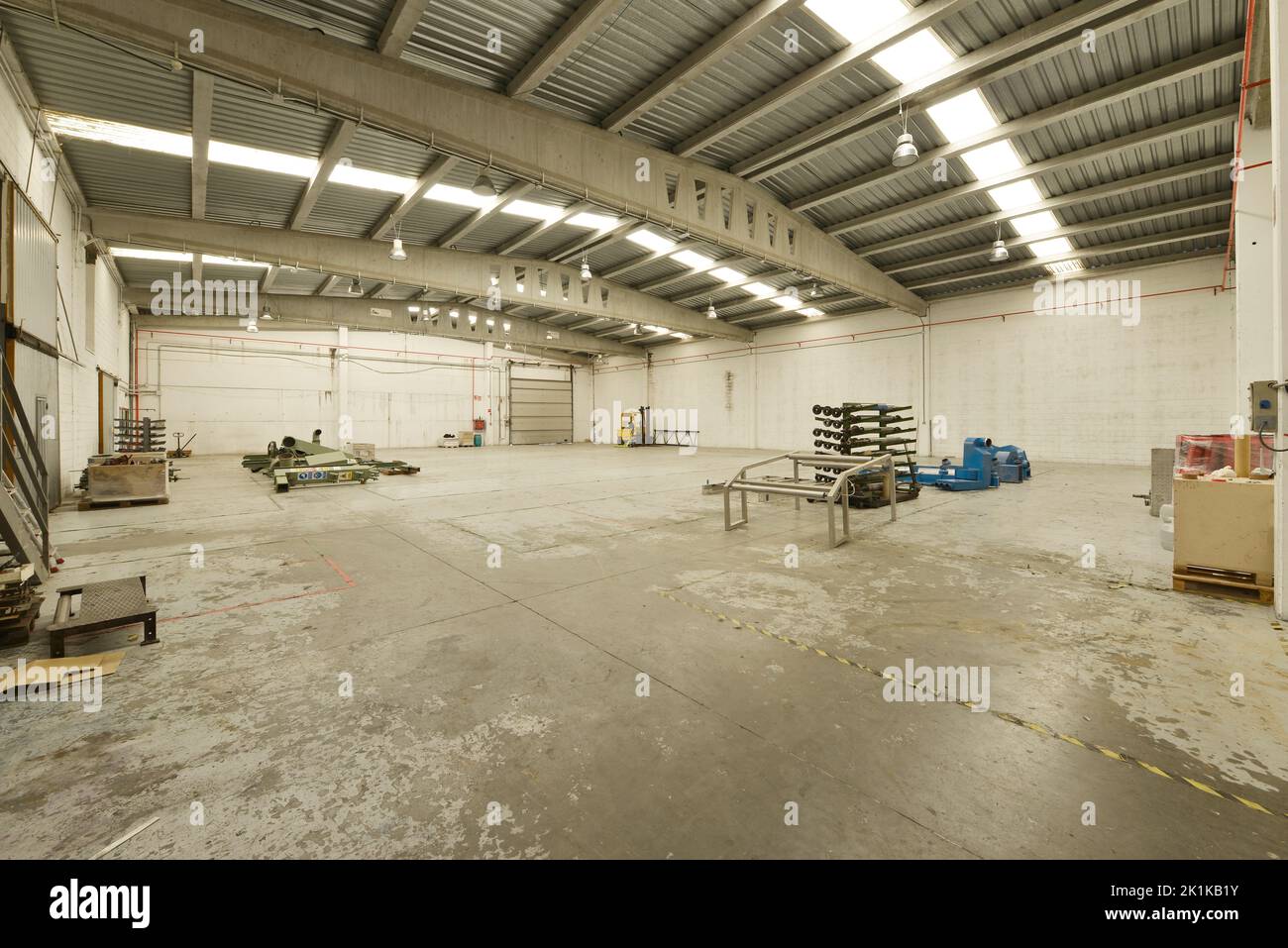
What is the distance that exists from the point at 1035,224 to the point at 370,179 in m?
14.6

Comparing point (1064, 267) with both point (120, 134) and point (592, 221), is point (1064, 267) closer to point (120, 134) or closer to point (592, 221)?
point (592, 221)

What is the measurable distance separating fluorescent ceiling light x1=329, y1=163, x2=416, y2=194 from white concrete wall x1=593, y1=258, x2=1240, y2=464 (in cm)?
1584

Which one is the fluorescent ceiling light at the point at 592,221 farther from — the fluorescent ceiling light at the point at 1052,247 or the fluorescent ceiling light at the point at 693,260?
the fluorescent ceiling light at the point at 1052,247

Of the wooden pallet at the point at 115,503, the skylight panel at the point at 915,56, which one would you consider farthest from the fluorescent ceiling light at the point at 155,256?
the skylight panel at the point at 915,56

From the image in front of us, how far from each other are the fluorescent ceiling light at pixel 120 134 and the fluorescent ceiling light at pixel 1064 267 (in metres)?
19.5

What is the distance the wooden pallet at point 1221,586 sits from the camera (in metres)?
3.71

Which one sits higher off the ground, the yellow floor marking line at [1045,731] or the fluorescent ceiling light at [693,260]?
the fluorescent ceiling light at [693,260]

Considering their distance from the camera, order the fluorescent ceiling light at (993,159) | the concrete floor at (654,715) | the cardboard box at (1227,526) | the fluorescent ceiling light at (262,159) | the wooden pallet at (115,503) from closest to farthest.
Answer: the concrete floor at (654,715) → the cardboard box at (1227,526) → the wooden pallet at (115,503) → the fluorescent ceiling light at (262,159) → the fluorescent ceiling light at (993,159)

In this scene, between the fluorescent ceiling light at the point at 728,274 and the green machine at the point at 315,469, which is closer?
the green machine at the point at 315,469

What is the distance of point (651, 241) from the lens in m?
13.7

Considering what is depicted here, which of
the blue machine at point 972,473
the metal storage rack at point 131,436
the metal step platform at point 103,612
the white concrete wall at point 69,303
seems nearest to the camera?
the metal step platform at point 103,612

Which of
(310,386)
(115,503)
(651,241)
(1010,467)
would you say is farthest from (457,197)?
(310,386)

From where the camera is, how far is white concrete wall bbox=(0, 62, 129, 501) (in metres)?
6.70
